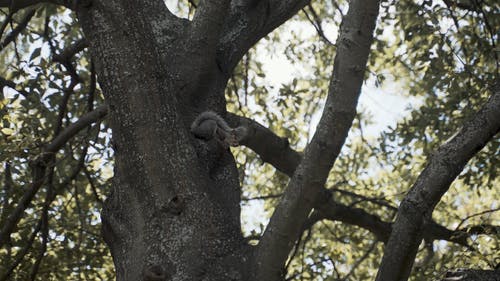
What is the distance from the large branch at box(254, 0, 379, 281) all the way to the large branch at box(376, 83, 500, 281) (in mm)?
365

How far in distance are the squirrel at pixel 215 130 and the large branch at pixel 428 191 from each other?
833 millimetres

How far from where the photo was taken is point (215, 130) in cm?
354

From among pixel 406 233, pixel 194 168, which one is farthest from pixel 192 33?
pixel 406 233

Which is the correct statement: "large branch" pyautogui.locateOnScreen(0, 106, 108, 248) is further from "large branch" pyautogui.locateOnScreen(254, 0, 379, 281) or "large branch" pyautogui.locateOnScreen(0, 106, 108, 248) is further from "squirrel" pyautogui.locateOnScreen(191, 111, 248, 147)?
"large branch" pyautogui.locateOnScreen(254, 0, 379, 281)

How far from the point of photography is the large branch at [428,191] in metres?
3.07

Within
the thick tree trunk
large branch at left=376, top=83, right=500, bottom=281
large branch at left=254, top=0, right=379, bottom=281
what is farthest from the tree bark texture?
large branch at left=376, top=83, right=500, bottom=281

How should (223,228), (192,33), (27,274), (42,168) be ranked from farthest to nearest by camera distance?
(27,274) < (42,168) < (192,33) < (223,228)

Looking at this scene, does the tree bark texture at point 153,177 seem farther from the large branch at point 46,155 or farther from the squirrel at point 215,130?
the large branch at point 46,155

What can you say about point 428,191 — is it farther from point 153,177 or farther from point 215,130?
point 153,177

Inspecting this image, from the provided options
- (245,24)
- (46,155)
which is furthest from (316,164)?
(46,155)

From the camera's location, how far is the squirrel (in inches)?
139

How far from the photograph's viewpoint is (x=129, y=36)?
3398 mm

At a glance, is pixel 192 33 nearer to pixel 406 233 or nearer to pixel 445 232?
pixel 406 233

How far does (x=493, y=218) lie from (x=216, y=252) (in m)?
6.92
